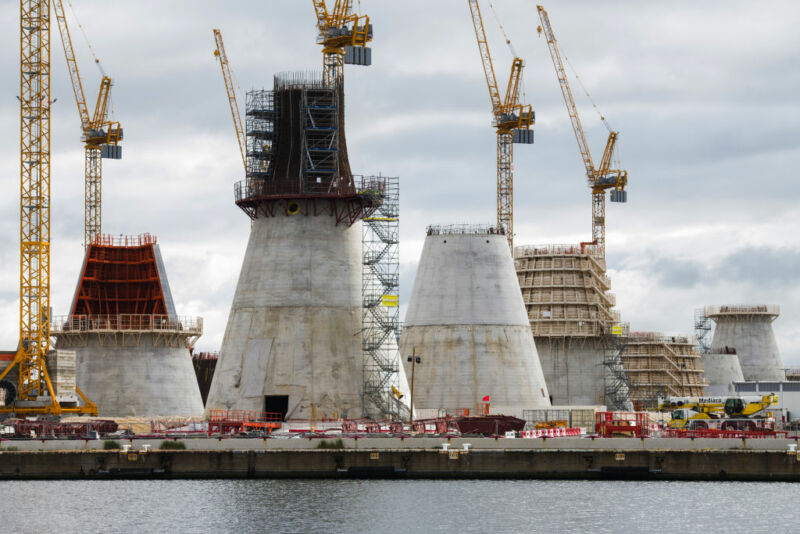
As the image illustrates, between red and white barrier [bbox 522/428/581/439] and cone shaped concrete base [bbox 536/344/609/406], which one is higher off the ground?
cone shaped concrete base [bbox 536/344/609/406]

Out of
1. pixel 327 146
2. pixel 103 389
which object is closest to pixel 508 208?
pixel 103 389

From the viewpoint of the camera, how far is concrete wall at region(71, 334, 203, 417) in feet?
454

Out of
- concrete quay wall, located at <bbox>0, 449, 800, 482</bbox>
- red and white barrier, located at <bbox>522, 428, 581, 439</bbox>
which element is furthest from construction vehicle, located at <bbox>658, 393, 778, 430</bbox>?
concrete quay wall, located at <bbox>0, 449, 800, 482</bbox>

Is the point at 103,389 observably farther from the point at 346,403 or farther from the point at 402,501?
the point at 402,501

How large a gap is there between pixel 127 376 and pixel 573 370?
Result: 44105 millimetres

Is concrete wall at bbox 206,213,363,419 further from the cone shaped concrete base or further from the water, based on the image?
the cone shaped concrete base

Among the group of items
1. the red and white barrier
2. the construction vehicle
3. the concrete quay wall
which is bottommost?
the concrete quay wall

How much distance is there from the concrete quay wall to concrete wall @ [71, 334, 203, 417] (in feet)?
155

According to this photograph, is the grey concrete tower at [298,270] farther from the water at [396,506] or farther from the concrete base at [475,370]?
the water at [396,506]

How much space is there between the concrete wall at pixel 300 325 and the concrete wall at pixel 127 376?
30.2m

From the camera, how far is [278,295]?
356 ft

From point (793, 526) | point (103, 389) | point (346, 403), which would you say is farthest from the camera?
point (103, 389)

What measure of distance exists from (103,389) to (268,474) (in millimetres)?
52884

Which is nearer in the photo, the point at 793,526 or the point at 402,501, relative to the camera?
the point at 793,526
